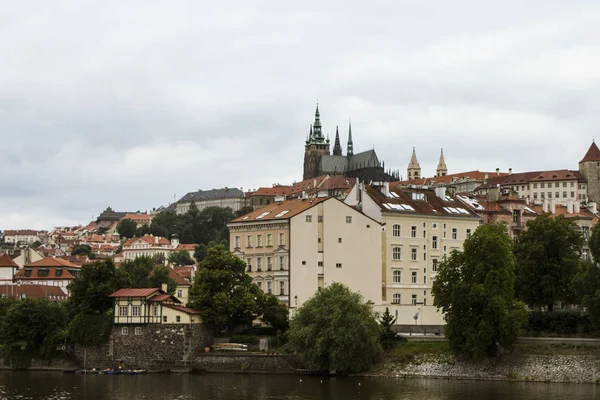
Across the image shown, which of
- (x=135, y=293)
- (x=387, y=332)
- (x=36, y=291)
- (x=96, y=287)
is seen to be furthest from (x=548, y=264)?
(x=36, y=291)

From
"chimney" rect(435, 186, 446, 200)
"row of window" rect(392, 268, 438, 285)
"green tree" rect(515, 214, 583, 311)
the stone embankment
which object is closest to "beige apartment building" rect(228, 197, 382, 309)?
"row of window" rect(392, 268, 438, 285)

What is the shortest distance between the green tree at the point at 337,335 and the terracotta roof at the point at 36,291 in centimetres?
5849

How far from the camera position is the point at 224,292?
86.6 meters

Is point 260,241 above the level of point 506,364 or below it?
above

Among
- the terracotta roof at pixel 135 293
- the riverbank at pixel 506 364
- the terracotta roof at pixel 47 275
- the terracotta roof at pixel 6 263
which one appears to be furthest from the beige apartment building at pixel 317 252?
the terracotta roof at pixel 6 263

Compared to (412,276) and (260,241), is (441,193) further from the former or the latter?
(260,241)

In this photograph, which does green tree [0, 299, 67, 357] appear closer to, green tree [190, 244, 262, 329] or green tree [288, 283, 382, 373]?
green tree [190, 244, 262, 329]

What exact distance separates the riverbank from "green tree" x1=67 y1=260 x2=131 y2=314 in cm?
2610

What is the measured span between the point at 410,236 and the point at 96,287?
30.2m

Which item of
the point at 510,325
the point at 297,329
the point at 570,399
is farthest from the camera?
the point at 297,329

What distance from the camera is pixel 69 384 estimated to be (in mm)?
75125

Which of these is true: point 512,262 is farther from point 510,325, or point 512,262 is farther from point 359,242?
point 359,242

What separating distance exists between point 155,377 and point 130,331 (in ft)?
22.8

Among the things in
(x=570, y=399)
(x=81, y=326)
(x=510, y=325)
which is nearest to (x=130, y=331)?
(x=81, y=326)
